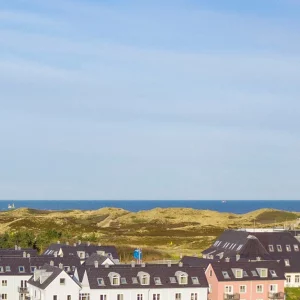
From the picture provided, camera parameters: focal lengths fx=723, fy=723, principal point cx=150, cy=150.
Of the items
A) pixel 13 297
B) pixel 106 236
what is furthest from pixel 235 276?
pixel 106 236

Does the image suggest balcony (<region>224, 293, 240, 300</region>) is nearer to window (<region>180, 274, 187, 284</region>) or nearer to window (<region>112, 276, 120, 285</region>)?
window (<region>180, 274, 187, 284</region>)

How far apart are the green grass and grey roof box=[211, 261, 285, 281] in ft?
19.1

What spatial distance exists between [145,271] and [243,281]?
1367 centimetres

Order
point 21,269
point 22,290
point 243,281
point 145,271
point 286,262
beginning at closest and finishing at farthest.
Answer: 1. point 145,271
2. point 243,281
3. point 22,290
4. point 21,269
5. point 286,262

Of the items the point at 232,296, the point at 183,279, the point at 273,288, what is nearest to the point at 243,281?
the point at 232,296

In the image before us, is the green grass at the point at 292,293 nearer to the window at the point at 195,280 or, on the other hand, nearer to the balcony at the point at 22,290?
the window at the point at 195,280

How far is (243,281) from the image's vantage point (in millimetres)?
94625

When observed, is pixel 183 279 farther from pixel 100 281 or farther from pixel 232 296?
pixel 100 281

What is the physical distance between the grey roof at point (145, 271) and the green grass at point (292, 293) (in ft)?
53.7

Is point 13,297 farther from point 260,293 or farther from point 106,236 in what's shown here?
point 106,236

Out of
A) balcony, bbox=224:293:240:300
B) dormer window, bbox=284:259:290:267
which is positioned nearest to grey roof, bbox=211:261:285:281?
balcony, bbox=224:293:240:300

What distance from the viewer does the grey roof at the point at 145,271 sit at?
88.4 meters

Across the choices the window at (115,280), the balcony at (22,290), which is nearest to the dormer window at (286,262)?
the window at (115,280)

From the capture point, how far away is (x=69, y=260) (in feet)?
335
